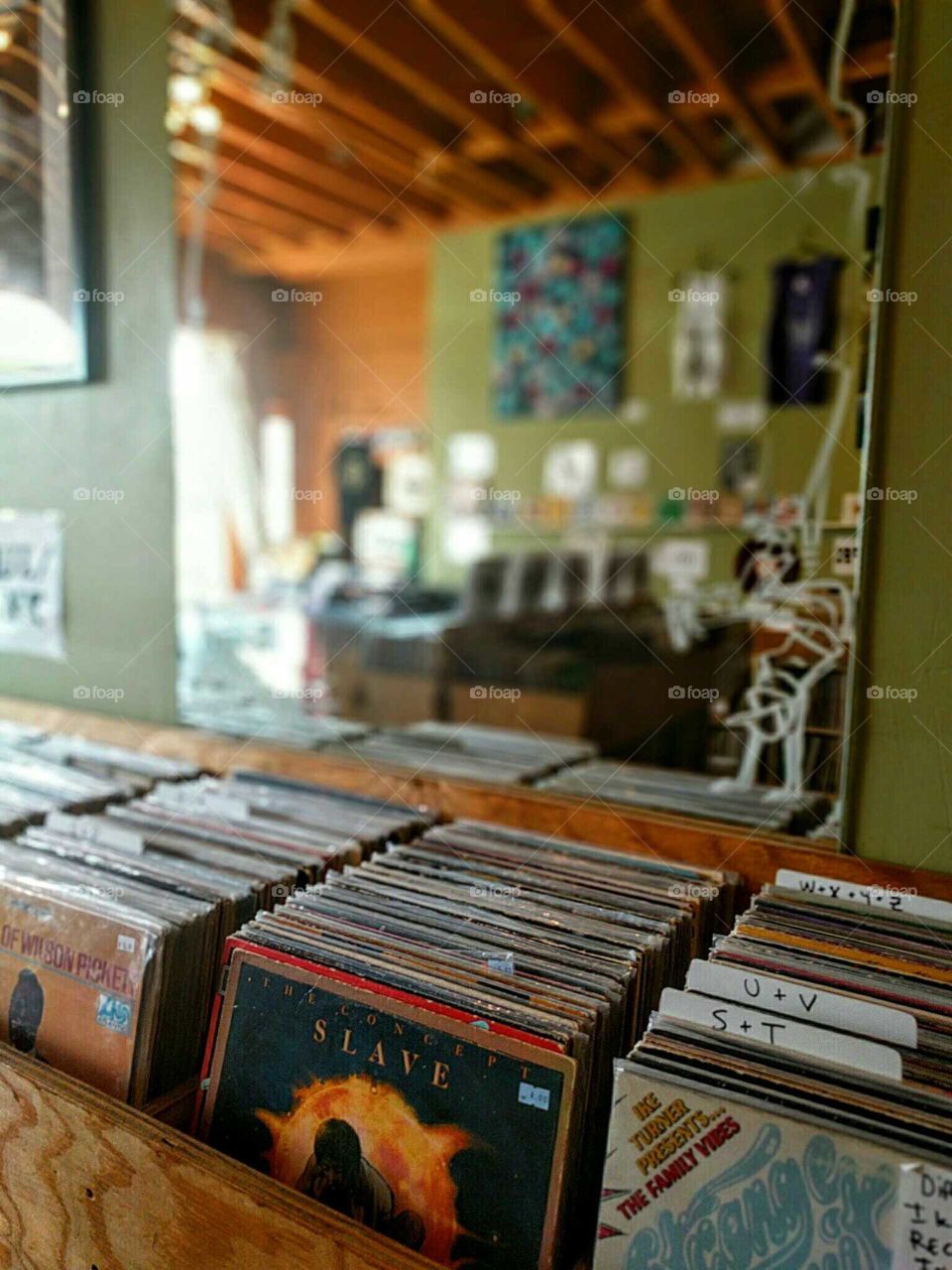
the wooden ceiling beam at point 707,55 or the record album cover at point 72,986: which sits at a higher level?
the wooden ceiling beam at point 707,55

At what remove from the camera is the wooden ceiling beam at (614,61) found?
3.50 metres

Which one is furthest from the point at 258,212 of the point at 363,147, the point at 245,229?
the point at 363,147

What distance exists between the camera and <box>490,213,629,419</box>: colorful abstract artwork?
20.4 ft

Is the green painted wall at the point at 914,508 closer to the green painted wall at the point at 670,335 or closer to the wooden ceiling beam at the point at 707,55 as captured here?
the wooden ceiling beam at the point at 707,55

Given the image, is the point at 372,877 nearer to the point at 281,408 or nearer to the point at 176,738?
the point at 176,738

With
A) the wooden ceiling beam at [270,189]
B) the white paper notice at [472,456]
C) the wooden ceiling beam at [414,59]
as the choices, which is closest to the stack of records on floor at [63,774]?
the wooden ceiling beam at [414,59]

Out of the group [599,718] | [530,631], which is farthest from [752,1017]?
[530,631]

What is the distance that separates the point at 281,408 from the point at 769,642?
821 cm

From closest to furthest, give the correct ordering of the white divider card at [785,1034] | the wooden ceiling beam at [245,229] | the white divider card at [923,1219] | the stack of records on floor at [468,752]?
the white divider card at [923,1219]
the white divider card at [785,1034]
the stack of records on floor at [468,752]
the wooden ceiling beam at [245,229]

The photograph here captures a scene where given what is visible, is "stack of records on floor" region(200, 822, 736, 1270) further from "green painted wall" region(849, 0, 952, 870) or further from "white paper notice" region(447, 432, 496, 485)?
"white paper notice" region(447, 432, 496, 485)

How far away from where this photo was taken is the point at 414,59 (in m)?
3.89

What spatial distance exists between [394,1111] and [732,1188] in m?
0.30

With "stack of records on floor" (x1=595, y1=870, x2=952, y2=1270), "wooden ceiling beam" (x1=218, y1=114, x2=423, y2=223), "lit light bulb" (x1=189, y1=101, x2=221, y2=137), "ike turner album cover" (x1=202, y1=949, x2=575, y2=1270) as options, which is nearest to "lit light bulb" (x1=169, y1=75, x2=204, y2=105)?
"lit light bulb" (x1=189, y1=101, x2=221, y2=137)

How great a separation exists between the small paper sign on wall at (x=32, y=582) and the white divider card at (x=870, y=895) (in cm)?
139
